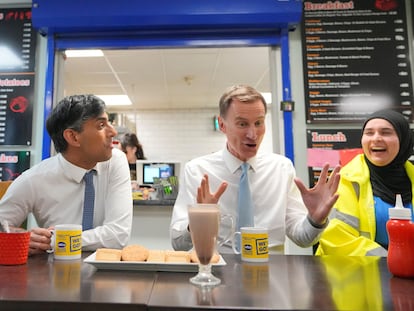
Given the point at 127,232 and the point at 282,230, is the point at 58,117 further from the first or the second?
the point at 282,230

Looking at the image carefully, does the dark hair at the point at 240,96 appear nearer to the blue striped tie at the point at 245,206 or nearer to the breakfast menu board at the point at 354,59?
the blue striped tie at the point at 245,206

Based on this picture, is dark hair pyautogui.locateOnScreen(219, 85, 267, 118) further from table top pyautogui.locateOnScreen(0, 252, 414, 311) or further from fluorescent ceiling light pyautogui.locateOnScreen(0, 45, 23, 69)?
fluorescent ceiling light pyautogui.locateOnScreen(0, 45, 23, 69)

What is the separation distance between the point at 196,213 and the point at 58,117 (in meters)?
1.09

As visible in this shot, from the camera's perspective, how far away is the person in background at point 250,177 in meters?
1.51

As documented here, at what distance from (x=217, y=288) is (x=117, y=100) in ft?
20.8

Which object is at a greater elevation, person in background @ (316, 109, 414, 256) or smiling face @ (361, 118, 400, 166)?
smiling face @ (361, 118, 400, 166)

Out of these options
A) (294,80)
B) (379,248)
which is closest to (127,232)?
(379,248)

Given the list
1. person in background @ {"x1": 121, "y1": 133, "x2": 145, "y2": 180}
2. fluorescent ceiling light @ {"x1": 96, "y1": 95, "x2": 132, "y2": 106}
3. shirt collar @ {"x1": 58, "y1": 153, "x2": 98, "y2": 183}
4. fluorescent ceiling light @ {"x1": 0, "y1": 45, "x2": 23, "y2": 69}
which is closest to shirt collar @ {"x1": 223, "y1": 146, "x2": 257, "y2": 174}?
shirt collar @ {"x1": 58, "y1": 153, "x2": 98, "y2": 183}

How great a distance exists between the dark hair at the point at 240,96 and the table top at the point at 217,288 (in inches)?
33.1

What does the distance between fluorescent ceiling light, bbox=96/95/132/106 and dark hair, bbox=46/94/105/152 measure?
493 centimetres

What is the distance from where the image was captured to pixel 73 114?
1.55m

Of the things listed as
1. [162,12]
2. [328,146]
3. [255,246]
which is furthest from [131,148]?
[255,246]

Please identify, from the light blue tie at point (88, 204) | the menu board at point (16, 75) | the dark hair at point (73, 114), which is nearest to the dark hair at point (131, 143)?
the menu board at point (16, 75)

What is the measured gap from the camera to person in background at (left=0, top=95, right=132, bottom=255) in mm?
1420
